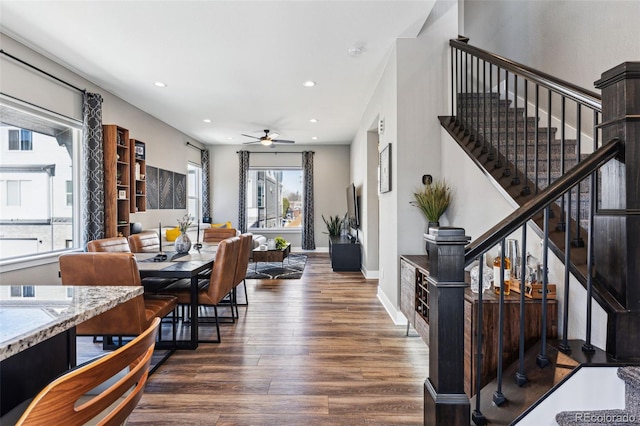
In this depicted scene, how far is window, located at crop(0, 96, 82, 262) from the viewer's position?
3414 mm

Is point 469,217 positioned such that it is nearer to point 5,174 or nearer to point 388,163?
point 388,163

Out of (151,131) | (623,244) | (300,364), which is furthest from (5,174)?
(623,244)

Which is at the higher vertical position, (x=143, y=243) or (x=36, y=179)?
(x=36, y=179)

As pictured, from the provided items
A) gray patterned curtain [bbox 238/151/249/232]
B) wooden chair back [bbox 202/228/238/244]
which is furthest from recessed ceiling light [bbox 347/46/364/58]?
gray patterned curtain [bbox 238/151/249/232]

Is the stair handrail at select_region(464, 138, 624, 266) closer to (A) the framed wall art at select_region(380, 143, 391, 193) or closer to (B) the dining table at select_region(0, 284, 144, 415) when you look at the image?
(B) the dining table at select_region(0, 284, 144, 415)

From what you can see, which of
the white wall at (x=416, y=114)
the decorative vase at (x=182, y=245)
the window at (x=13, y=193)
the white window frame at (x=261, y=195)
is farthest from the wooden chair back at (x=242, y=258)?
the white window frame at (x=261, y=195)

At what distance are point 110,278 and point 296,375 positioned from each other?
4.88 feet

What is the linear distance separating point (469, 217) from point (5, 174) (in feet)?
15.9

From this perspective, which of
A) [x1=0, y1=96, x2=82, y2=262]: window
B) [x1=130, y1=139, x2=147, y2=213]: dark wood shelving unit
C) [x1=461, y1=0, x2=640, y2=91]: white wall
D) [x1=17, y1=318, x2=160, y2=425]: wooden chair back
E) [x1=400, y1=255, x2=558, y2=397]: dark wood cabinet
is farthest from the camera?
[x1=130, y1=139, x2=147, y2=213]: dark wood shelving unit

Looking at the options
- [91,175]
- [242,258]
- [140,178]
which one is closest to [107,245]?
[242,258]

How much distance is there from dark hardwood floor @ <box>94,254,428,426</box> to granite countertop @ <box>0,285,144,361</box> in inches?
42.3

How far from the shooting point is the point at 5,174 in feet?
11.3

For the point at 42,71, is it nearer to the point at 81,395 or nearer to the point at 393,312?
the point at 81,395

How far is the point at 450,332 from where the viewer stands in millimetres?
1295
